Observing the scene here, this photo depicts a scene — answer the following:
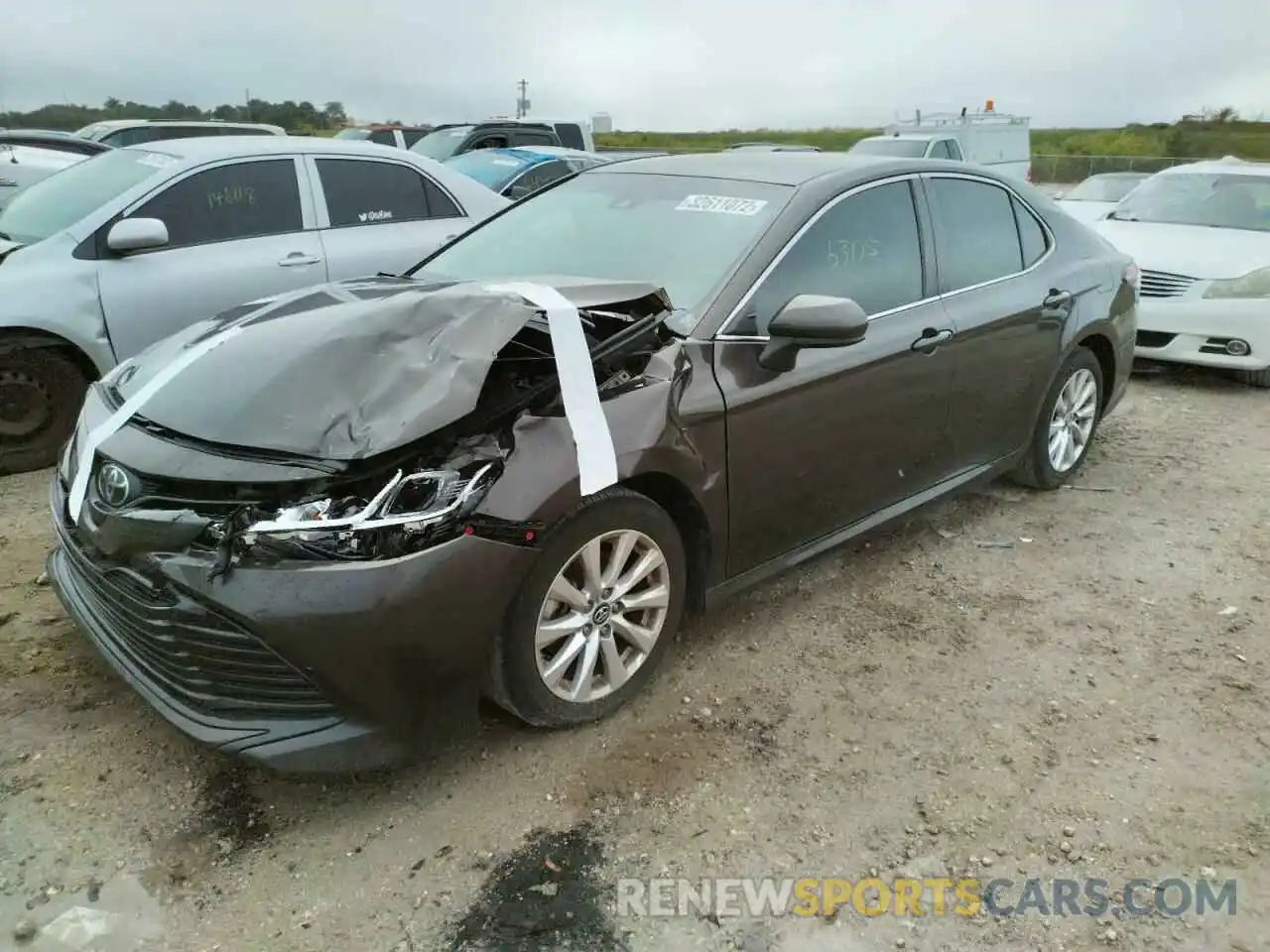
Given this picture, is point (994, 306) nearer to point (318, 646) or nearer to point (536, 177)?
point (318, 646)

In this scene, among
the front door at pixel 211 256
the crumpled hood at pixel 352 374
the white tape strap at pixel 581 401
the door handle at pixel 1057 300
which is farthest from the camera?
the front door at pixel 211 256

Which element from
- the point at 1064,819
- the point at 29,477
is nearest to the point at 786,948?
the point at 1064,819

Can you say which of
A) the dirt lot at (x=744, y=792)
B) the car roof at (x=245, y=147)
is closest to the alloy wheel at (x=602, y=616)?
the dirt lot at (x=744, y=792)

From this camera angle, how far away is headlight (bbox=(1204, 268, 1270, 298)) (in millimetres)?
7031

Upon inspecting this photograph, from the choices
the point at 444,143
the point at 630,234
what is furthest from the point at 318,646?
the point at 444,143

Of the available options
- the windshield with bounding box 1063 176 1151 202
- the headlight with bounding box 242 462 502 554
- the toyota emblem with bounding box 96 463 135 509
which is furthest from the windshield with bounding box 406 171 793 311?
the windshield with bounding box 1063 176 1151 202

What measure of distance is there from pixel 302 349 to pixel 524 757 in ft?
Answer: 4.39

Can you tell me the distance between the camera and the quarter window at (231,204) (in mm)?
5188

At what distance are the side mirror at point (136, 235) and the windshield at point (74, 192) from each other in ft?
1.64

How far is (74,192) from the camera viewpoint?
557 centimetres

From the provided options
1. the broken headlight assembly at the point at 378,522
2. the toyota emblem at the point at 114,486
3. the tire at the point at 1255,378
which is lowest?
the tire at the point at 1255,378

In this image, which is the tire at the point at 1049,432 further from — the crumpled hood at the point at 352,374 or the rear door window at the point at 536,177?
the rear door window at the point at 536,177

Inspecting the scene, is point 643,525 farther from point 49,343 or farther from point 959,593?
point 49,343

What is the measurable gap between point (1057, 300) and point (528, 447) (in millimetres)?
2963
